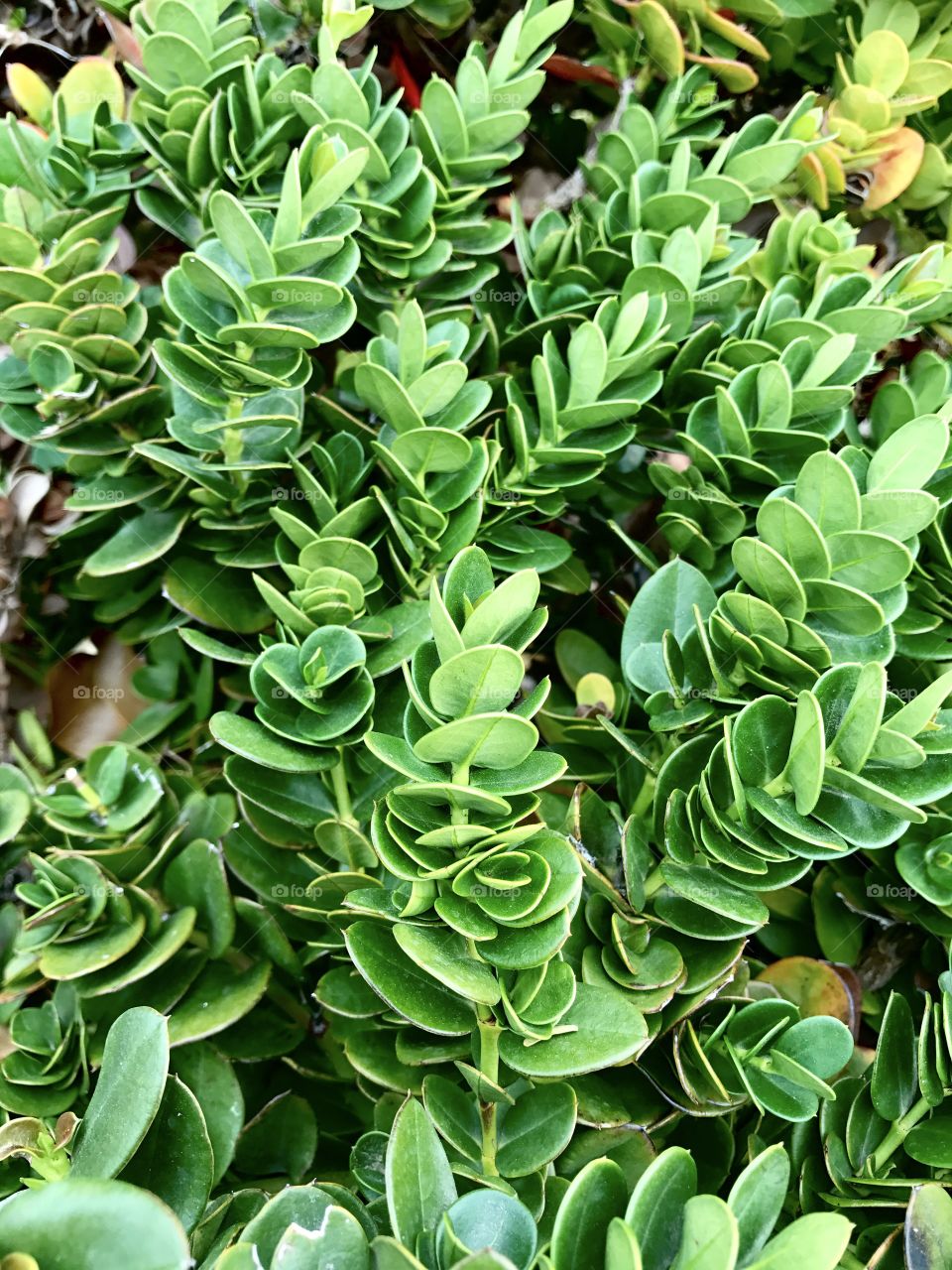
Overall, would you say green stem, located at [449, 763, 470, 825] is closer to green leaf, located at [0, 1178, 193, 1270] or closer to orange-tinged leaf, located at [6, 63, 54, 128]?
green leaf, located at [0, 1178, 193, 1270]

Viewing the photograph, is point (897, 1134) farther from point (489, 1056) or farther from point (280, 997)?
point (280, 997)

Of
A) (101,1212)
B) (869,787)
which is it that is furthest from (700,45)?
(101,1212)

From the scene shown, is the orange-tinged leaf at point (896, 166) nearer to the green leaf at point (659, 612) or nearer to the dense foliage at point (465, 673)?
the dense foliage at point (465, 673)

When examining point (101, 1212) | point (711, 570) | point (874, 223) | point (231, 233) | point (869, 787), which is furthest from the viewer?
point (874, 223)

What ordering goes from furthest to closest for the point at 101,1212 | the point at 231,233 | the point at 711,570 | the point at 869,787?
the point at 711,570, the point at 231,233, the point at 869,787, the point at 101,1212

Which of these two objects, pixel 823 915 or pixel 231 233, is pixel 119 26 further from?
pixel 823 915

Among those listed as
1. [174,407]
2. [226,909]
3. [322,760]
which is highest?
[174,407]

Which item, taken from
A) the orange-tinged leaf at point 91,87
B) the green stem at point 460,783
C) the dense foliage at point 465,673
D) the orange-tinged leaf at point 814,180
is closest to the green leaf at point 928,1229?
the dense foliage at point 465,673

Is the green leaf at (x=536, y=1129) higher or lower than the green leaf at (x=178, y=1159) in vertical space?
lower
